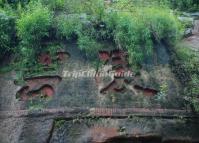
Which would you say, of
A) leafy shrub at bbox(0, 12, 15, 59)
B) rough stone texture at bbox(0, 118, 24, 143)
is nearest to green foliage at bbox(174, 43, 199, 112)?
rough stone texture at bbox(0, 118, 24, 143)

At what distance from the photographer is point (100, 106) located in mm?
7977

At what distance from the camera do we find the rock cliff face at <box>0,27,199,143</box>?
7.46 meters

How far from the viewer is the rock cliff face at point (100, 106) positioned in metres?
7.46

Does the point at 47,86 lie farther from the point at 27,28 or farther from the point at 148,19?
the point at 148,19

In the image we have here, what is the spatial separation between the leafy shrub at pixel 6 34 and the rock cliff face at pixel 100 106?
70 centimetres

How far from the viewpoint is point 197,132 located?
7.51m

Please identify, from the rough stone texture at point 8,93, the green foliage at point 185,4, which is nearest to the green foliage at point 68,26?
the rough stone texture at point 8,93

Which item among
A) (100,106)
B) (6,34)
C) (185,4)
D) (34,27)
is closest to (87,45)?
(34,27)

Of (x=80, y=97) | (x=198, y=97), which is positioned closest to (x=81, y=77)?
(x=80, y=97)

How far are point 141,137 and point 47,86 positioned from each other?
2.32 m

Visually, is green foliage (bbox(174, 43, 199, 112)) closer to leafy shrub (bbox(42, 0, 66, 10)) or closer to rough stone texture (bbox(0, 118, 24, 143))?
leafy shrub (bbox(42, 0, 66, 10))

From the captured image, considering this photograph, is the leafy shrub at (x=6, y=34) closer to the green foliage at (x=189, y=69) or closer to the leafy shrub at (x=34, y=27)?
the leafy shrub at (x=34, y=27)

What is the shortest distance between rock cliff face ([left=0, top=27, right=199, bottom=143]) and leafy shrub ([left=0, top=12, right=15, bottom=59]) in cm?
70

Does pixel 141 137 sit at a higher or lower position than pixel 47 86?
lower
